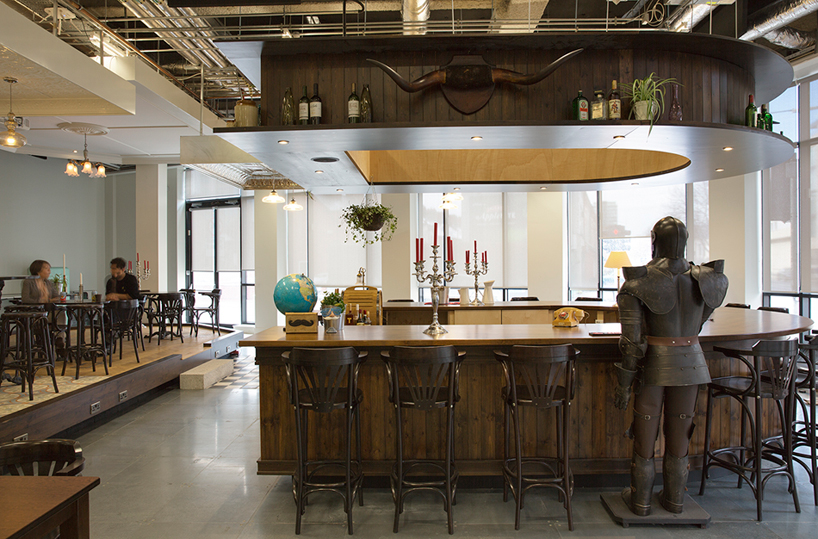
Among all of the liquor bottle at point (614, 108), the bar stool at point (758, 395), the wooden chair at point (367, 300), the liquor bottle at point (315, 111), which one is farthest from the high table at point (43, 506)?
the wooden chair at point (367, 300)

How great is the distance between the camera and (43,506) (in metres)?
1.42

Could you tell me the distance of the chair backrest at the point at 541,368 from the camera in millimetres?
2967

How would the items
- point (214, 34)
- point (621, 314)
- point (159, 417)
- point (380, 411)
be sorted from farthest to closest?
point (214, 34)
point (159, 417)
point (380, 411)
point (621, 314)

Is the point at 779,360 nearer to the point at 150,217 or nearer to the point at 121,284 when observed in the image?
the point at 121,284

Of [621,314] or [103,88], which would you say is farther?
[103,88]

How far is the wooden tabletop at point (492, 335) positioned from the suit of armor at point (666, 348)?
41cm

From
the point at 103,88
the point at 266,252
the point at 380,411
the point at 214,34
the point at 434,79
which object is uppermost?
the point at 214,34

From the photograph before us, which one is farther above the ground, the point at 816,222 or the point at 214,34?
the point at 214,34

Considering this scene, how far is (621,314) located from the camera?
301 cm

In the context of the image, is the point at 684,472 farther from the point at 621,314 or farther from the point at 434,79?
the point at 434,79

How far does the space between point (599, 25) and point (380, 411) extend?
5860 millimetres

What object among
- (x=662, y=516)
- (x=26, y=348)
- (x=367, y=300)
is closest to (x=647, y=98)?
(x=662, y=516)

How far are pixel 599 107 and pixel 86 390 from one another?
5.69m

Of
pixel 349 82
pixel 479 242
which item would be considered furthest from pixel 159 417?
pixel 479 242
